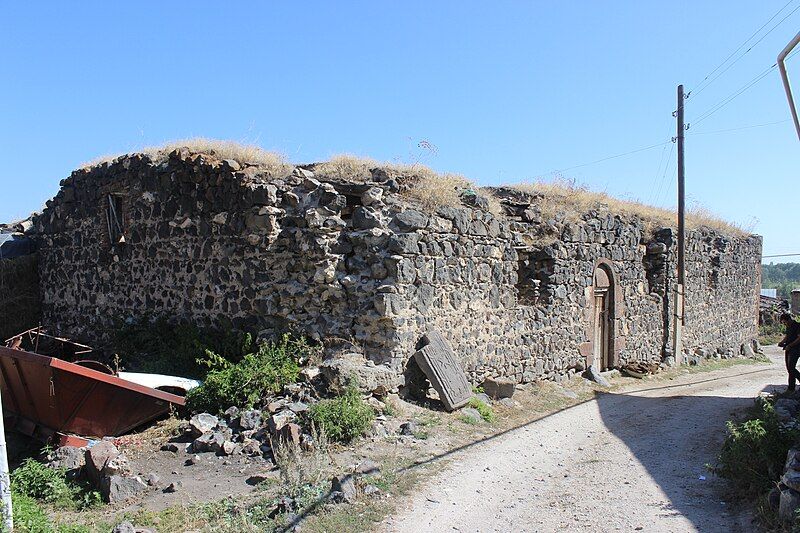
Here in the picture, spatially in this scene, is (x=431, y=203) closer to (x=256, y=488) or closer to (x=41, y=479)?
(x=256, y=488)

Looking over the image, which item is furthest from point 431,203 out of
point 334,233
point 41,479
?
point 41,479

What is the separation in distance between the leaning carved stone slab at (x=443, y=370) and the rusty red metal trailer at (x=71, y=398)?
12.2 feet

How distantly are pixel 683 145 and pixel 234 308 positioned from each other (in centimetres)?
1498

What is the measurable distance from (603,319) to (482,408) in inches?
255

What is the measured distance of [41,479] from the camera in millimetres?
6582

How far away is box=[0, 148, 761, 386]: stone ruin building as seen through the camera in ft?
31.6

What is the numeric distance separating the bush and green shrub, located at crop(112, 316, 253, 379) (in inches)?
22.1

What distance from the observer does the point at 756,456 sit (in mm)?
6168

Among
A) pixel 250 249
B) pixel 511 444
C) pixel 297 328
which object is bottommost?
pixel 511 444

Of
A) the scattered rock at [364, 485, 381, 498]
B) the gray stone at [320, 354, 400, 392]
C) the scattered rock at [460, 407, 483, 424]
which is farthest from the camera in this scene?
the scattered rock at [460, 407, 483, 424]

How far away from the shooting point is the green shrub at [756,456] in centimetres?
596

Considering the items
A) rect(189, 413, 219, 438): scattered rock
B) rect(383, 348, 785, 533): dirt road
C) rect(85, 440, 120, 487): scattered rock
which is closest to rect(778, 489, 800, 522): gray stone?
rect(383, 348, 785, 533): dirt road

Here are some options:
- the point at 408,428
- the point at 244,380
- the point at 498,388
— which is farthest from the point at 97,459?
the point at 498,388

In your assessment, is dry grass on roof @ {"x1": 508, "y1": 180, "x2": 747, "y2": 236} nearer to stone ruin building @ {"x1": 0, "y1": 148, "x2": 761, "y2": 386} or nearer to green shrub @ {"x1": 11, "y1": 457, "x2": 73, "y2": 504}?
stone ruin building @ {"x1": 0, "y1": 148, "x2": 761, "y2": 386}
